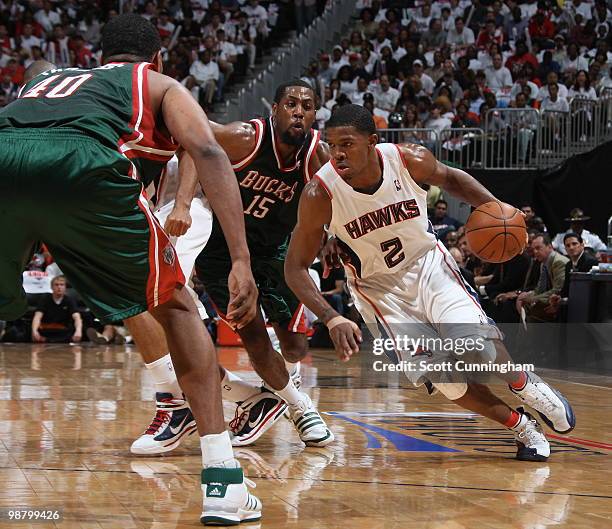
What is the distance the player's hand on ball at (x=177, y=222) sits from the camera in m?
4.02

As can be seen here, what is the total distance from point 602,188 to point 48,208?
10891mm

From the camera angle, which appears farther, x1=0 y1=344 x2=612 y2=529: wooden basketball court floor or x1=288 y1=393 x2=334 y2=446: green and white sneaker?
x1=288 y1=393 x2=334 y2=446: green and white sneaker

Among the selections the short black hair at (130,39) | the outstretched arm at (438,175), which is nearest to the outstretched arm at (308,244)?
the outstretched arm at (438,175)

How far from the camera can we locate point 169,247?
326cm

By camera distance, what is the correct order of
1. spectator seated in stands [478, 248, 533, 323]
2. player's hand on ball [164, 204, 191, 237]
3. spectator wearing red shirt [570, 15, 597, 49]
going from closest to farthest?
player's hand on ball [164, 204, 191, 237]
spectator seated in stands [478, 248, 533, 323]
spectator wearing red shirt [570, 15, 597, 49]

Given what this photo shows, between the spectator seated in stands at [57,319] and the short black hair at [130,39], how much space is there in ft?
31.1

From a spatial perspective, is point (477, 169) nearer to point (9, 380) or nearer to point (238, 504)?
point (9, 380)

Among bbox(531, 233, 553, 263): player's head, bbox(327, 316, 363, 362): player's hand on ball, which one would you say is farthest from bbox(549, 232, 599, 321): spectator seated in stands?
bbox(327, 316, 363, 362): player's hand on ball

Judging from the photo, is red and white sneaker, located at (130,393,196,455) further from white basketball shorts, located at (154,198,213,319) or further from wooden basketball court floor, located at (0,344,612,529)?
white basketball shorts, located at (154,198,213,319)

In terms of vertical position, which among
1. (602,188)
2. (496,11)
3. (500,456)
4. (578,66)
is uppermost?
(496,11)

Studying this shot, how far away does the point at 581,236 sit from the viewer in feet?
35.6

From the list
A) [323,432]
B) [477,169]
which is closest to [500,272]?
[477,169]

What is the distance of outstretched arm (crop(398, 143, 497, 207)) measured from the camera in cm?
481

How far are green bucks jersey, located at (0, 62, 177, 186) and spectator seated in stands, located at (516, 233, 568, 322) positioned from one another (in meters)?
7.00
